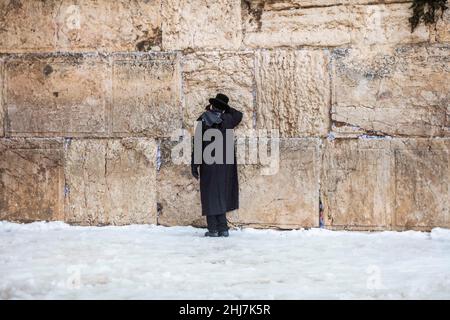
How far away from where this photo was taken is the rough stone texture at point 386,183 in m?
6.21

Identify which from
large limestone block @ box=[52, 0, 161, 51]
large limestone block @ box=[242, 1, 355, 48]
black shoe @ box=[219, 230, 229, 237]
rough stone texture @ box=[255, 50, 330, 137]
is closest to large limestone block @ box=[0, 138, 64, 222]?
large limestone block @ box=[52, 0, 161, 51]

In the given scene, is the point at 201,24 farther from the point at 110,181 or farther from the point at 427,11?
the point at 427,11

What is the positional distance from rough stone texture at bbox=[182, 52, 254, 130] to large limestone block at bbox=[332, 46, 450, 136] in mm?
1011

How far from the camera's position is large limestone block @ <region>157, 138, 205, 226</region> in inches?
263

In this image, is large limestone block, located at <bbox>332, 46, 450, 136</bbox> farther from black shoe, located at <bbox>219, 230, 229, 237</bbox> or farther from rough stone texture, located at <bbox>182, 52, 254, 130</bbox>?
black shoe, located at <bbox>219, 230, 229, 237</bbox>

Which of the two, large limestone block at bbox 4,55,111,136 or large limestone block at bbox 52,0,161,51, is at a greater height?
large limestone block at bbox 52,0,161,51

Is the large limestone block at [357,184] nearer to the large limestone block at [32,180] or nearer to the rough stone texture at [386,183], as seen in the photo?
the rough stone texture at [386,183]

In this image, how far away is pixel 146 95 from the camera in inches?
265

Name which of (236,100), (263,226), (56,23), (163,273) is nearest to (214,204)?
(263,226)
